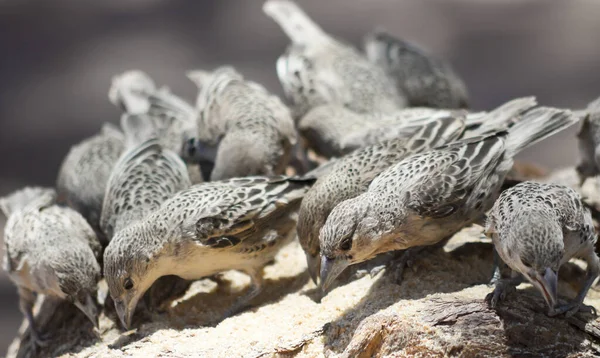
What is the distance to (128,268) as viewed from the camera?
4887mm

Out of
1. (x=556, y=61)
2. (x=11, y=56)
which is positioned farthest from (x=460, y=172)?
(x=11, y=56)

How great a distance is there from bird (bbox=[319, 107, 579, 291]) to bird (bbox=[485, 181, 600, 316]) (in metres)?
0.40

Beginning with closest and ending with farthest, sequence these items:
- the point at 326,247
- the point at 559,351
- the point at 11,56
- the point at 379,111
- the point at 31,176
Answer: the point at 559,351 < the point at 326,247 < the point at 379,111 < the point at 31,176 < the point at 11,56

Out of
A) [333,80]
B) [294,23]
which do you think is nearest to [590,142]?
[333,80]

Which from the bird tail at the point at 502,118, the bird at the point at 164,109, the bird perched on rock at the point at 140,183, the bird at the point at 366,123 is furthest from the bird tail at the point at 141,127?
the bird tail at the point at 502,118

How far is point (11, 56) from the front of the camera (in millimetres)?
10180

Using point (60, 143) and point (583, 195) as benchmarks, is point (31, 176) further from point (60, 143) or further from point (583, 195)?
point (583, 195)

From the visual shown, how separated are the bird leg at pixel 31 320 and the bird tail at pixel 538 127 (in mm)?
3342

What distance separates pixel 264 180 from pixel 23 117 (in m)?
5.59

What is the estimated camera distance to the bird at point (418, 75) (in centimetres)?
732

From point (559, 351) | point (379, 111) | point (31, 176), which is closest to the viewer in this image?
point (559, 351)

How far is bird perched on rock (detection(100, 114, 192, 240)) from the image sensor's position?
5.52 m

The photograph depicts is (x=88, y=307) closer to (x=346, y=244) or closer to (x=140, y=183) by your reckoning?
(x=140, y=183)

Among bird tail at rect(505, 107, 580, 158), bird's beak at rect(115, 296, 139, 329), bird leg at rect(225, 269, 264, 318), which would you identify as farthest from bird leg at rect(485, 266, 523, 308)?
bird's beak at rect(115, 296, 139, 329)
